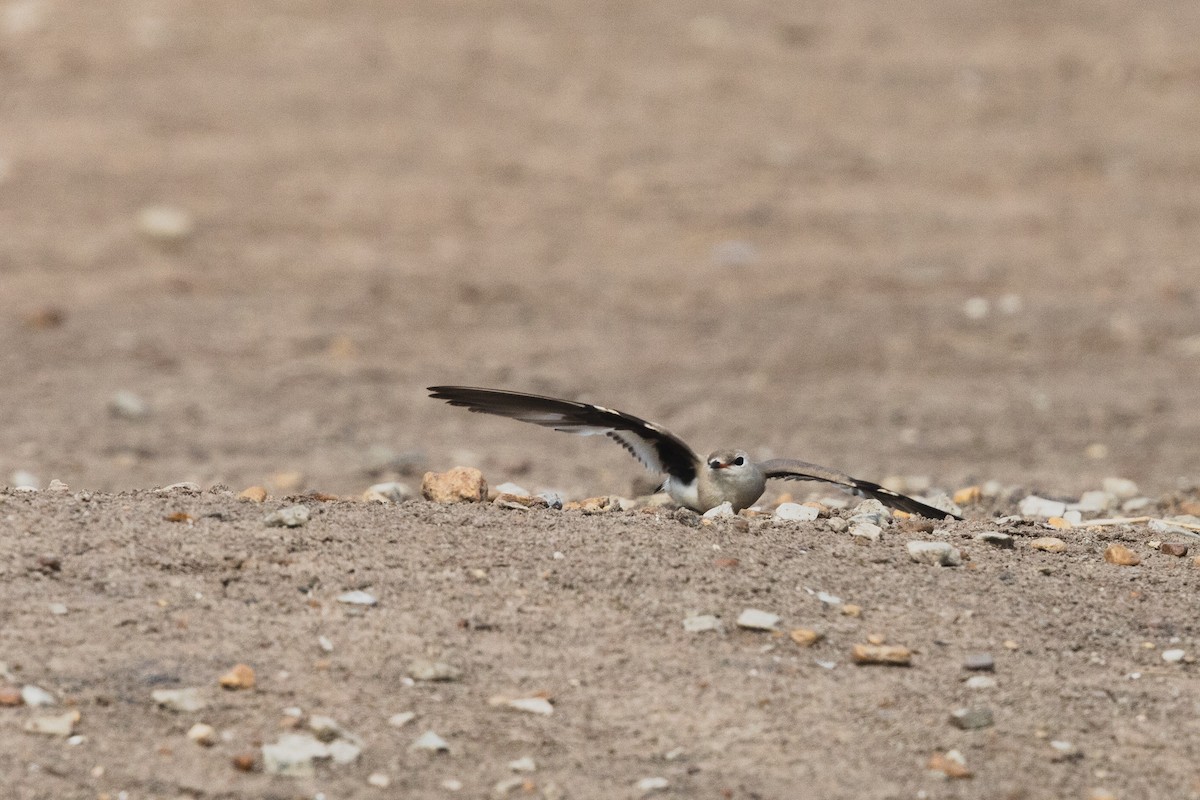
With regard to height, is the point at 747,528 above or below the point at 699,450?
above

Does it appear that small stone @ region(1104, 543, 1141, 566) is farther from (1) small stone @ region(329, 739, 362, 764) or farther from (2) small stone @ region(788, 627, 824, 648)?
(1) small stone @ region(329, 739, 362, 764)

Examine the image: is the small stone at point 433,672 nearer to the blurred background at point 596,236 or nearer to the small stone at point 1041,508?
the small stone at point 1041,508

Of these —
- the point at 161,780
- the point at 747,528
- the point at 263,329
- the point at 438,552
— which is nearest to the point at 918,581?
the point at 747,528

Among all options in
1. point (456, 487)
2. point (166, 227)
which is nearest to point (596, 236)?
point (166, 227)

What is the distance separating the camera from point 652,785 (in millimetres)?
3859

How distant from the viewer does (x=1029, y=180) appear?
46.4 ft

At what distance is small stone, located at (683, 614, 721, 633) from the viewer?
14.6 feet

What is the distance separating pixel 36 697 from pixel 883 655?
2036mm

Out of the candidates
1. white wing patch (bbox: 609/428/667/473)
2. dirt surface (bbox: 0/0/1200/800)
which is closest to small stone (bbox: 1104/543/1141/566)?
dirt surface (bbox: 0/0/1200/800)

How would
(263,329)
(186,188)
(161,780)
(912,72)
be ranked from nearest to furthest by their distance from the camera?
(161,780), (263,329), (186,188), (912,72)

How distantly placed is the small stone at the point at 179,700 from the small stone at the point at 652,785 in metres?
1.02

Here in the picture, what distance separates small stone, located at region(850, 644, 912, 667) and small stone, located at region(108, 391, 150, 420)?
595 cm

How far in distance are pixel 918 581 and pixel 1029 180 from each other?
9945 millimetres

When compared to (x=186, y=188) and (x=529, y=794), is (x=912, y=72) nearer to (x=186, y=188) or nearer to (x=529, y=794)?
(x=186, y=188)
